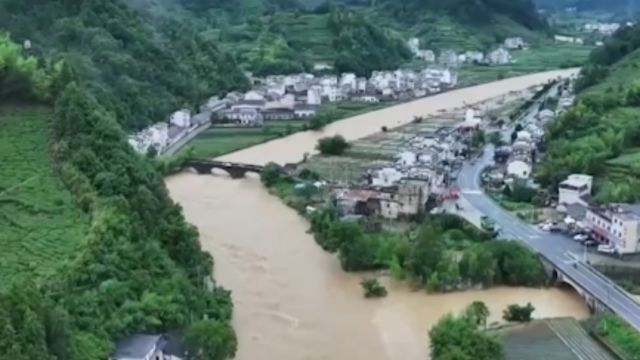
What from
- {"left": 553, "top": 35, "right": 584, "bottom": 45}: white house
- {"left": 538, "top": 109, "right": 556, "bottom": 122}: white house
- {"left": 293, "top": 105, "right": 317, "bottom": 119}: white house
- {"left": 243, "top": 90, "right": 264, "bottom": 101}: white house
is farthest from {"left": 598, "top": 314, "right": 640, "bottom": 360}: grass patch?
{"left": 553, "top": 35, "right": 584, "bottom": 45}: white house

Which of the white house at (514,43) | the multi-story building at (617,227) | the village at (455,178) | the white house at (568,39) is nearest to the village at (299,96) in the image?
the village at (455,178)

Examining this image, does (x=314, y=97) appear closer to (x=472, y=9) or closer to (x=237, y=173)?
(x=237, y=173)

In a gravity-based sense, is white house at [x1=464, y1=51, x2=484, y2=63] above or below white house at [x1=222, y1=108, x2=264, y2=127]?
above

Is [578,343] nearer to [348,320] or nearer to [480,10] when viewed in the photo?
[348,320]

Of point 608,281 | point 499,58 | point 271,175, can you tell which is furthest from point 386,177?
point 499,58

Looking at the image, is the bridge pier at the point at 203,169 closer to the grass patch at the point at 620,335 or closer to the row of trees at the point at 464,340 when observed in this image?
the row of trees at the point at 464,340

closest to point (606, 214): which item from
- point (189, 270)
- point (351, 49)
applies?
point (189, 270)

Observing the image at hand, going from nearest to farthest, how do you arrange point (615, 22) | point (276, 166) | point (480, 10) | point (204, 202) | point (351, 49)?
point (204, 202), point (276, 166), point (351, 49), point (480, 10), point (615, 22)

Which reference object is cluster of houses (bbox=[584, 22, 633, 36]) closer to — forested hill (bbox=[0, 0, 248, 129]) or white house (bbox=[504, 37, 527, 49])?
white house (bbox=[504, 37, 527, 49])
